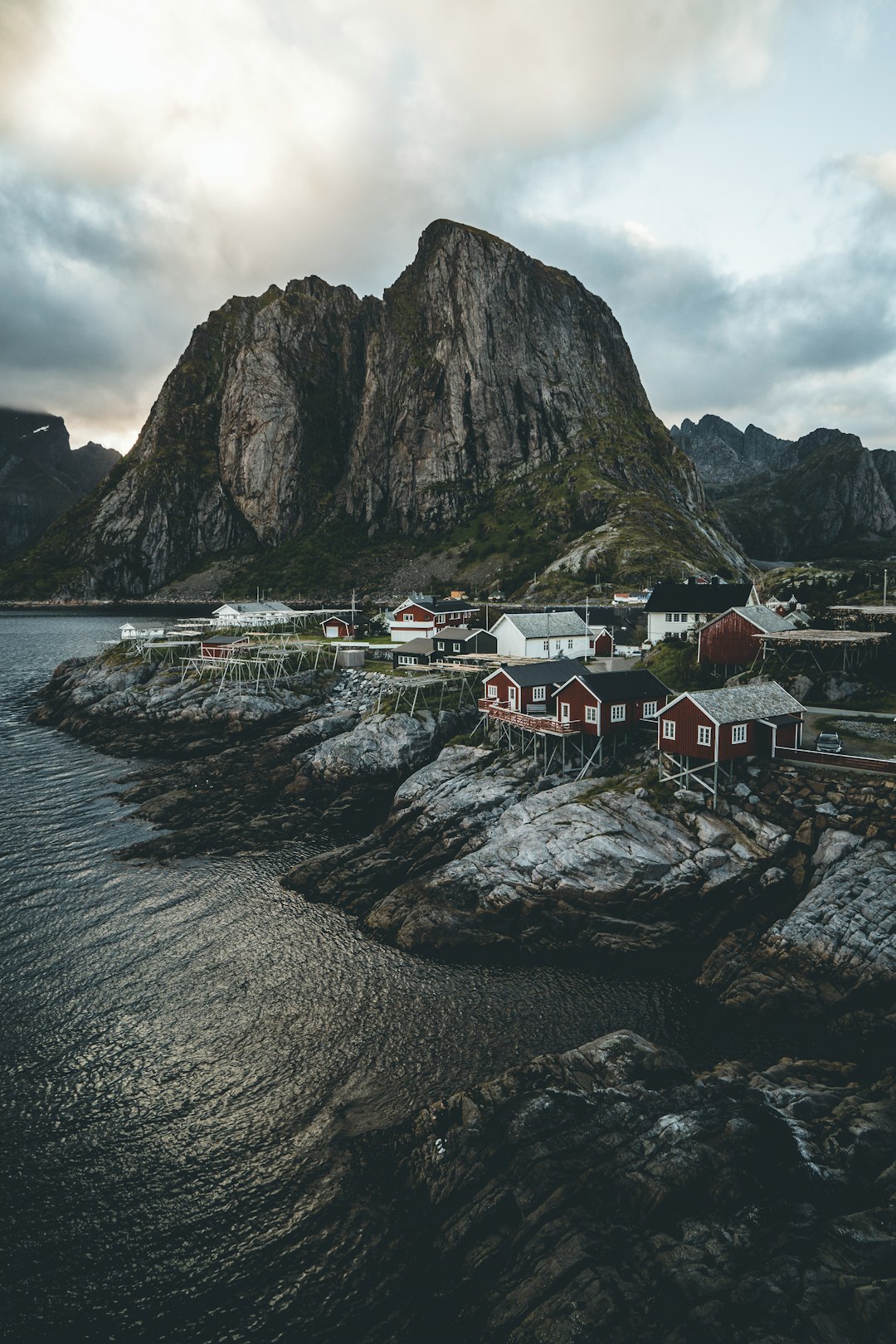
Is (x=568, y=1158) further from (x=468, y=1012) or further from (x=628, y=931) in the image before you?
(x=628, y=931)

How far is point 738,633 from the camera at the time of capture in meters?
54.2

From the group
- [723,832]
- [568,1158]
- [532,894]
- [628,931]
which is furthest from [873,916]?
[568,1158]

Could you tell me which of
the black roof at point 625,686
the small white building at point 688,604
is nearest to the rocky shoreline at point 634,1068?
the black roof at point 625,686

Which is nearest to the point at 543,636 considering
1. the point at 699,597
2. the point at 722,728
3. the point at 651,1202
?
the point at 699,597

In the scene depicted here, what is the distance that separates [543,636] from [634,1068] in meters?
54.2

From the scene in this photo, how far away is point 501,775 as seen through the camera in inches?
1740

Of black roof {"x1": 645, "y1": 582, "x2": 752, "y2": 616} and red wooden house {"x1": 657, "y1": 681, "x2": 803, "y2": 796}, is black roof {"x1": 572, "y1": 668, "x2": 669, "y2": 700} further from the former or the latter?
black roof {"x1": 645, "y1": 582, "x2": 752, "y2": 616}

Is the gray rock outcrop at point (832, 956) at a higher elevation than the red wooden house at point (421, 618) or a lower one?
lower

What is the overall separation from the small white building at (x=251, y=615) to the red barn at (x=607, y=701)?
7923 centimetres

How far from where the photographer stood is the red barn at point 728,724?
119ft

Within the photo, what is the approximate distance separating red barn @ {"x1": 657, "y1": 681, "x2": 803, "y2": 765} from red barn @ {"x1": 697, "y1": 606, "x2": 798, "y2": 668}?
51.9 ft

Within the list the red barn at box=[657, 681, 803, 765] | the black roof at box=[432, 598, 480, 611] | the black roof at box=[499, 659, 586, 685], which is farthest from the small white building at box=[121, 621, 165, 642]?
the red barn at box=[657, 681, 803, 765]

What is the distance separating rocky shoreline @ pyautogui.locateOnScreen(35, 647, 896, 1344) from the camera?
50.1ft

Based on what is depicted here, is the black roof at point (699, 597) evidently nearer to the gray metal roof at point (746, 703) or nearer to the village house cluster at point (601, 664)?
the village house cluster at point (601, 664)
